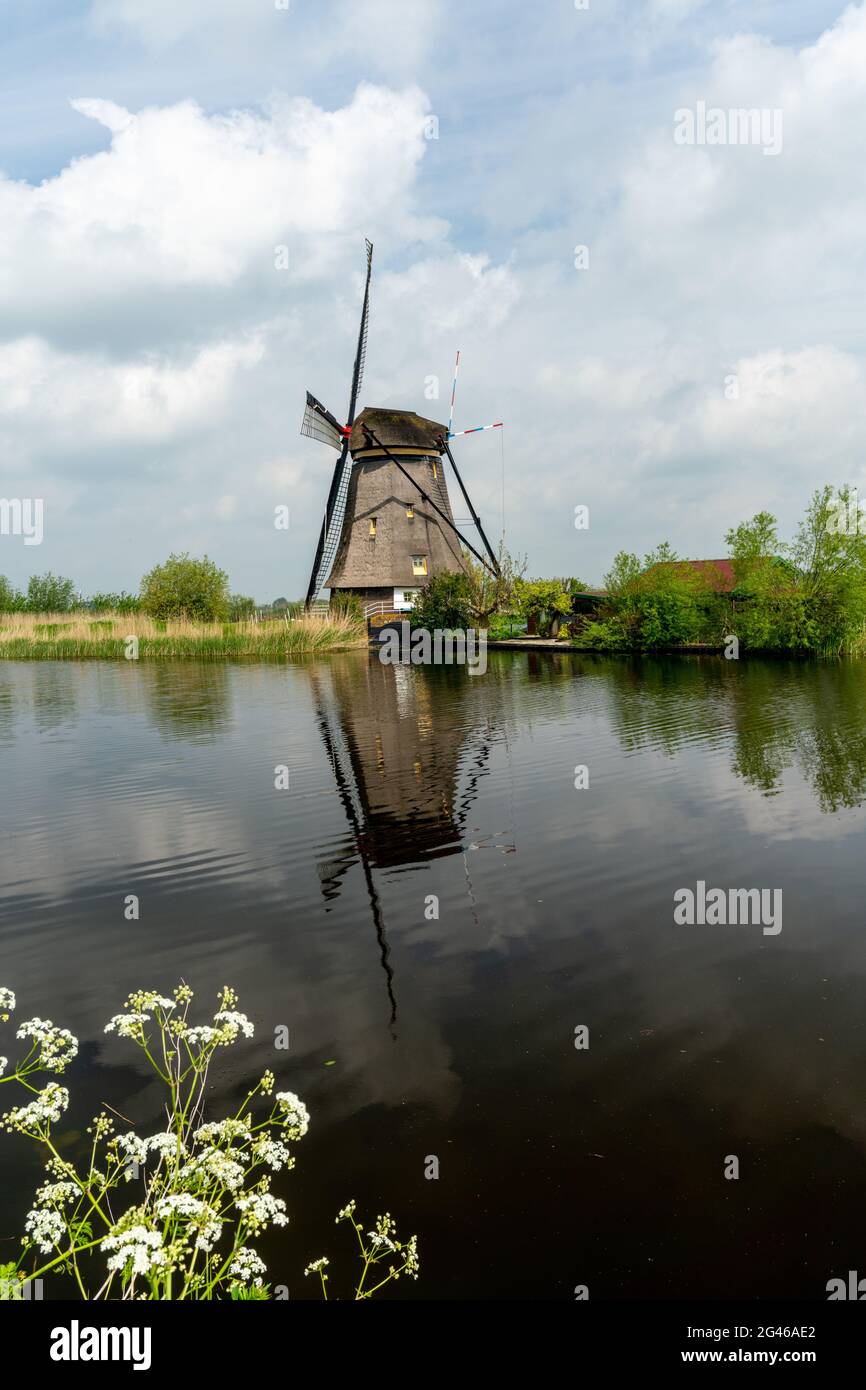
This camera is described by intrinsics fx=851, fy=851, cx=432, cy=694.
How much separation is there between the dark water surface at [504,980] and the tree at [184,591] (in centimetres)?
3852

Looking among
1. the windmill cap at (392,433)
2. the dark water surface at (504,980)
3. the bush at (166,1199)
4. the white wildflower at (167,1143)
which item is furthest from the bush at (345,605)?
the white wildflower at (167,1143)

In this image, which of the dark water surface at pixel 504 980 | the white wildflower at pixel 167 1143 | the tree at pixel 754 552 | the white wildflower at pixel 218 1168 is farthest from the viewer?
the tree at pixel 754 552

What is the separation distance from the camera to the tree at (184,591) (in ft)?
168

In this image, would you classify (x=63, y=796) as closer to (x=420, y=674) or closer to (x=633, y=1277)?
(x=633, y=1277)

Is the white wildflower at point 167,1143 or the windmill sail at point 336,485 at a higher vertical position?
the windmill sail at point 336,485

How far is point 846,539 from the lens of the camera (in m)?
35.2

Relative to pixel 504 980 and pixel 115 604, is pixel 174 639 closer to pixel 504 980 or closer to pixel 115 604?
pixel 115 604

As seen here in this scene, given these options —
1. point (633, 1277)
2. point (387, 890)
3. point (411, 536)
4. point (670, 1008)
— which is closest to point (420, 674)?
point (411, 536)

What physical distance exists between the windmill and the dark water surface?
110ft

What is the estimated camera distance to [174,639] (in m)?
40.8

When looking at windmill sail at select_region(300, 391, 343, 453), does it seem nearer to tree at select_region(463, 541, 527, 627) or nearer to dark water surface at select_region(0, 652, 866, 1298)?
tree at select_region(463, 541, 527, 627)

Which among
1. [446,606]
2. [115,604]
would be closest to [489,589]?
[446,606]

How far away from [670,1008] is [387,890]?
3013 millimetres

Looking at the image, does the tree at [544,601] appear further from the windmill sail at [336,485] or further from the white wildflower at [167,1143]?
the white wildflower at [167,1143]
